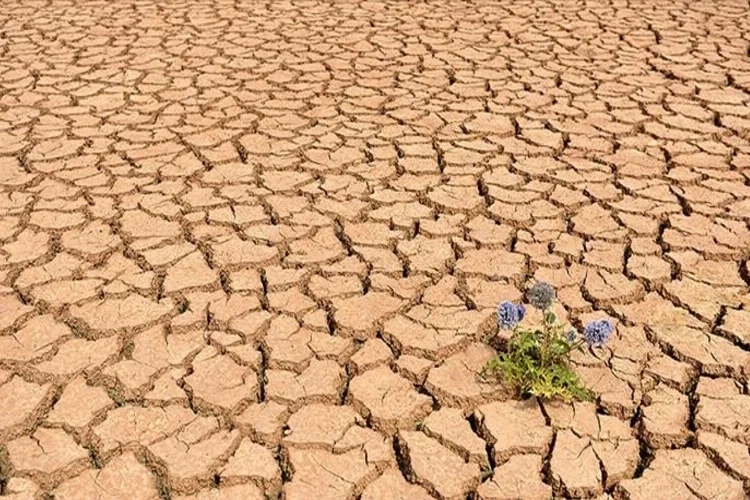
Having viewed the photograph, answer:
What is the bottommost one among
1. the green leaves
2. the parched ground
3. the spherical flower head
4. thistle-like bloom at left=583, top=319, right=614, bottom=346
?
the parched ground

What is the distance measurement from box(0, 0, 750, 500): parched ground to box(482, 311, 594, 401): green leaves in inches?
2.2

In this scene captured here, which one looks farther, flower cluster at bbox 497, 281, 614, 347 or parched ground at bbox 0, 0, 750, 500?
flower cluster at bbox 497, 281, 614, 347

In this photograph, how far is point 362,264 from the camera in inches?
113

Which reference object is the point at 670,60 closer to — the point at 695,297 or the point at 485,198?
the point at 485,198

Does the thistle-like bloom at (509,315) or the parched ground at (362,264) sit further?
the thistle-like bloom at (509,315)

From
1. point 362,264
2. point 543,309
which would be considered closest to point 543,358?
point 543,309

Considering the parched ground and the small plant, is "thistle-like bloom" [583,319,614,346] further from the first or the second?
the parched ground

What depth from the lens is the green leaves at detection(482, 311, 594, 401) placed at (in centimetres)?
223

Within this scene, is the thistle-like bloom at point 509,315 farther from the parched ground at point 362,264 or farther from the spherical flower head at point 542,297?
the parched ground at point 362,264

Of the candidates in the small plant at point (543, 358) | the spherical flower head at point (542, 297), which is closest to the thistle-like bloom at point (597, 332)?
the small plant at point (543, 358)

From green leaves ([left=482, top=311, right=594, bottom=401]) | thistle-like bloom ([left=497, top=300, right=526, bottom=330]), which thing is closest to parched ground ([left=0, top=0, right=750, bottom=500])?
green leaves ([left=482, top=311, right=594, bottom=401])

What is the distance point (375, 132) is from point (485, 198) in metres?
0.84

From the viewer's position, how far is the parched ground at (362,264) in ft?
6.80

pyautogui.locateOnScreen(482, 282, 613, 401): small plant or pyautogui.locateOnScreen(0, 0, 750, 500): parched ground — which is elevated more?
pyautogui.locateOnScreen(482, 282, 613, 401): small plant
